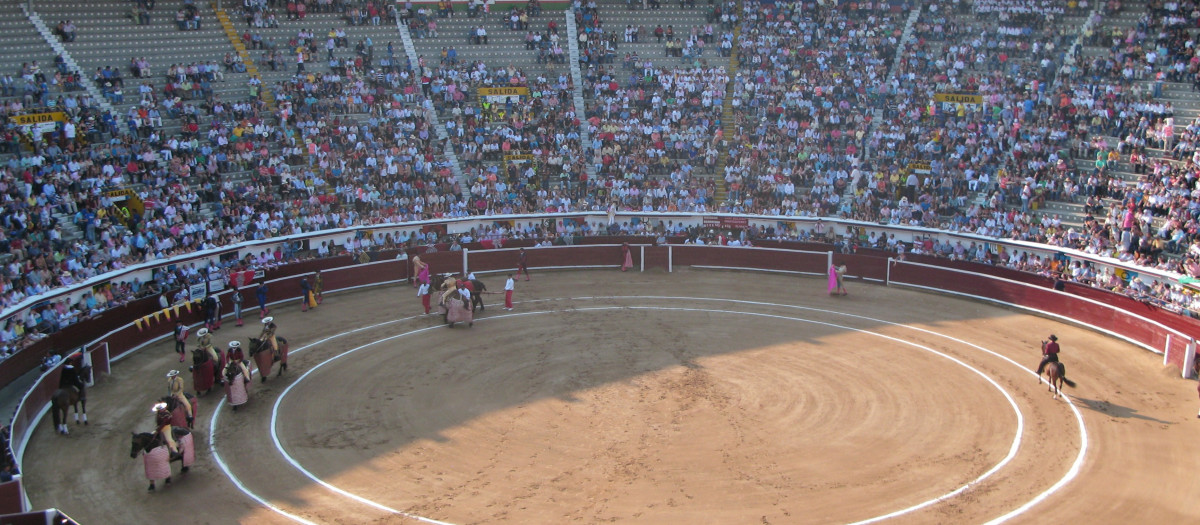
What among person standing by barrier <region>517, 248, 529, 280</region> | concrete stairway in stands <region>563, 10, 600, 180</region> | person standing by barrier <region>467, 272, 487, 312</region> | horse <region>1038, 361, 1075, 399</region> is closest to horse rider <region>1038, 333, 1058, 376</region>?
horse <region>1038, 361, 1075, 399</region>

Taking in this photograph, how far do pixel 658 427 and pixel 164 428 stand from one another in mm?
9603

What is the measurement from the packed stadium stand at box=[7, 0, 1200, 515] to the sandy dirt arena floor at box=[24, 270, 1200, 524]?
22.1ft

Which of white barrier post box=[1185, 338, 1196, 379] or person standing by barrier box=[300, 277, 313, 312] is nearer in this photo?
white barrier post box=[1185, 338, 1196, 379]

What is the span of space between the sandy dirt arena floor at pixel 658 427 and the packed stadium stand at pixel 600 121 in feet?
22.1

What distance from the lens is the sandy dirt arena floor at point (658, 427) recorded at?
1753 cm

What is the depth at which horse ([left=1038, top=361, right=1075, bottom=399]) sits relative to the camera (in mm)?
22719

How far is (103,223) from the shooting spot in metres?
31.0

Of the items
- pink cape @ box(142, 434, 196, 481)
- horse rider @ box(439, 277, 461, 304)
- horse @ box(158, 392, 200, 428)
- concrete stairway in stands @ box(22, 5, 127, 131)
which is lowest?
pink cape @ box(142, 434, 196, 481)

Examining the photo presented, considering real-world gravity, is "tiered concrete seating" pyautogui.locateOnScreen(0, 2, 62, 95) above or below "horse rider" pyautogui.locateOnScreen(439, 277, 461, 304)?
above

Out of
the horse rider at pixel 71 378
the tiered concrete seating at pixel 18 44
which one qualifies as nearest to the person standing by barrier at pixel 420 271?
the horse rider at pixel 71 378

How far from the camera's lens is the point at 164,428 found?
18.2m

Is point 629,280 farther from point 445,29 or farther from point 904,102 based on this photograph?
point 445,29

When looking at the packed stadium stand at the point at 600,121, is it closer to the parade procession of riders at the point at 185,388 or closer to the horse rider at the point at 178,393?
the parade procession of riders at the point at 185,388

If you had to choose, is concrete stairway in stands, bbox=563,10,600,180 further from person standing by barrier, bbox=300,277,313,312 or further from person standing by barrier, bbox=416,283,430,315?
person standing by barrier, bbox=300,277,313,312
